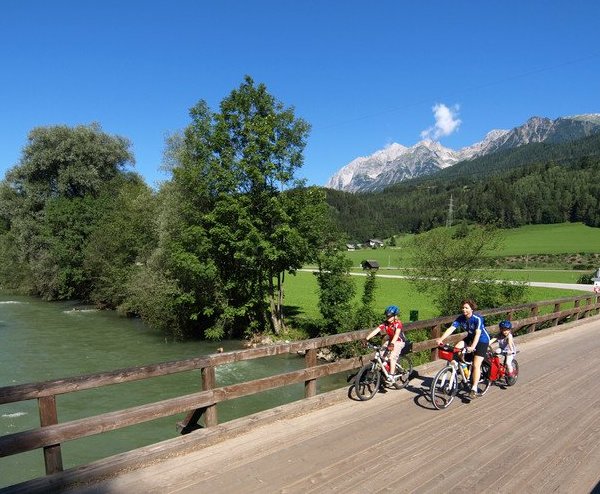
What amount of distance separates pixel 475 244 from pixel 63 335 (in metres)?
21.7

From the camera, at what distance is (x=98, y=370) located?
1811 cm

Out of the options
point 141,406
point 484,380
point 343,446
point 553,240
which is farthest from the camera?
point 553,240

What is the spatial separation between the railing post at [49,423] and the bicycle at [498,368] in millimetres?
6791

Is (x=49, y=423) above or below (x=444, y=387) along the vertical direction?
above

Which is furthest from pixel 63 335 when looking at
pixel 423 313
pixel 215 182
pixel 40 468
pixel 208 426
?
pixel 208 426

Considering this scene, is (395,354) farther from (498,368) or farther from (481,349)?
(498,368)

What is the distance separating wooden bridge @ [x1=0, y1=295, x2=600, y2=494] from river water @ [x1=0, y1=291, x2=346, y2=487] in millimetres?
6283

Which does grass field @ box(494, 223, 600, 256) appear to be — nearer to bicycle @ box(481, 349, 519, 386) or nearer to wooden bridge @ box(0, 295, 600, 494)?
bicycle @ box(481, 349, 519, 386)

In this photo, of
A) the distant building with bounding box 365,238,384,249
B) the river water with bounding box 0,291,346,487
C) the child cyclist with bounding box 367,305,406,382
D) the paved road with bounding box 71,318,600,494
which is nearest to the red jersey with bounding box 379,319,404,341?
the child cyclist with bounding box 367,305,406,382

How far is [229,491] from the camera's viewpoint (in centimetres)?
446

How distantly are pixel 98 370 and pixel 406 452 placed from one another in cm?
1572

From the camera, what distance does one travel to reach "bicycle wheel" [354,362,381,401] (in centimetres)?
764

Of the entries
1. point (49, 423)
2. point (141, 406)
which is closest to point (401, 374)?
point (141, 406)

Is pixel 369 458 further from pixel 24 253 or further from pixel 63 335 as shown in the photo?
pixel 24 253
